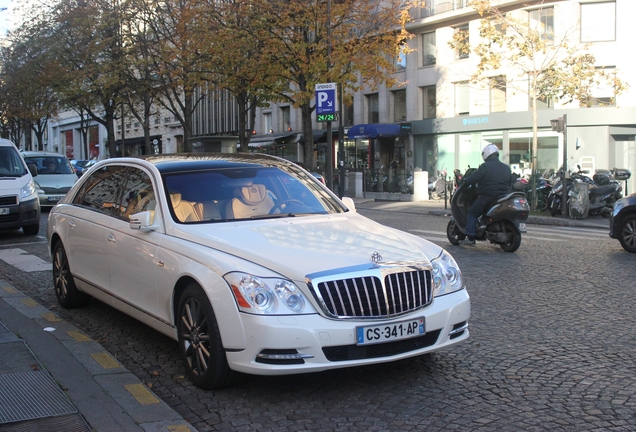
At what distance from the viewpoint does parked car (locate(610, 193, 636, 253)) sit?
1168 centimetres

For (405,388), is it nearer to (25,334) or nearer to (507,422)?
(507,422)

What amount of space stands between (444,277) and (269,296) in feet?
4.37

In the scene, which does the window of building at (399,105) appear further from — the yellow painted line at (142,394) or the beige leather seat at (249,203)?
the yellow painted line at (142,394)

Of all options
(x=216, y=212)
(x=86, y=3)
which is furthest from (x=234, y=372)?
(x=86, y=3)

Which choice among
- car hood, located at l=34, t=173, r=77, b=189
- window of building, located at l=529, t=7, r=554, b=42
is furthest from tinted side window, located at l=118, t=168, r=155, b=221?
window of building, located at l=529, t=7, r=554, b=42

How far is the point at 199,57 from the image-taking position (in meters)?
29.8

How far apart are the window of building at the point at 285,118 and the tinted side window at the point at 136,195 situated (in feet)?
145

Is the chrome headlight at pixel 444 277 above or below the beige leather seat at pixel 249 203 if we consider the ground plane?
below

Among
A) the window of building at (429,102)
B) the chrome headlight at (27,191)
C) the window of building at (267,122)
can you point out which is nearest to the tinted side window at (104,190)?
the chrome headlight at (27,191)

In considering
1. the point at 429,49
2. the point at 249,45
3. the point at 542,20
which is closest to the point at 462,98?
the point at 429,49

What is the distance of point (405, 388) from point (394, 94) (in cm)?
3884

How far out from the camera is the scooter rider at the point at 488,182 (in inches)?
455

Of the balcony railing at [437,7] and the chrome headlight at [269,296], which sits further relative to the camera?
the balcony railing at [437,7]

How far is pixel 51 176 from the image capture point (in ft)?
68.0
